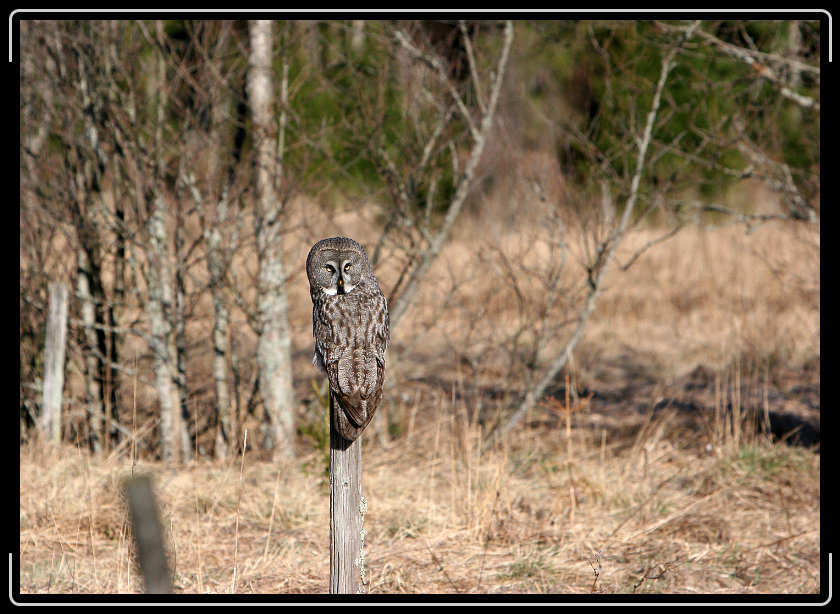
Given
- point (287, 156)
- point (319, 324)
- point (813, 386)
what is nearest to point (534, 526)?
point (319, 324)

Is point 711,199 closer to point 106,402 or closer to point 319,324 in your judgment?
point 106,402

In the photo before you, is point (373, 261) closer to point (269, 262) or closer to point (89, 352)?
point (269, 262)

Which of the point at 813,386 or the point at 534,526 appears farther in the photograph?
the point at 813,386

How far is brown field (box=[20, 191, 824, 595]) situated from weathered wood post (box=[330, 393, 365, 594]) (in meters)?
0.64

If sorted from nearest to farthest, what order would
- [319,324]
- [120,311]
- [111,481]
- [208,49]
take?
[319,324] → [111,481] → [208,49] → [120,311]

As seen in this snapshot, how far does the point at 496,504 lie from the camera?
15.5 feet

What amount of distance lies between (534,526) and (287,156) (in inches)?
134

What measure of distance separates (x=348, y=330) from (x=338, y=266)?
28 centimetres

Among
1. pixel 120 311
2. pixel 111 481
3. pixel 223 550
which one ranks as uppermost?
pixel 120 311

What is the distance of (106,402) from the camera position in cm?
689

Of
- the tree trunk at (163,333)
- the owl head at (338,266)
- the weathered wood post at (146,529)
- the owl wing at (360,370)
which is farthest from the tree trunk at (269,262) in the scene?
the weathered wood post at (146,529)

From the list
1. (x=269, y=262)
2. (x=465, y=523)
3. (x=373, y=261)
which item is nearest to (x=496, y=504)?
(x=465, y=523)

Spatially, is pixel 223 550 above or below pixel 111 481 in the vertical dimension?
below

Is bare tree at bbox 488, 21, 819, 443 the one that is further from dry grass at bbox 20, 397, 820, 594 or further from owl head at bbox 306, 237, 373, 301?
owl head at bbox 306, 237, 373, 301
